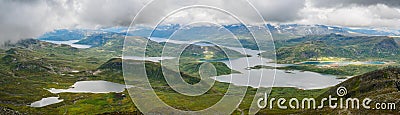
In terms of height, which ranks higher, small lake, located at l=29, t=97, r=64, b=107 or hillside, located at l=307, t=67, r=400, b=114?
hillside, located at l=307, t=67, r=400, b=114

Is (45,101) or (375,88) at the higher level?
(375,88)

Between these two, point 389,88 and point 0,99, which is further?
point 0,99

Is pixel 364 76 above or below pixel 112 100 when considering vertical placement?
above

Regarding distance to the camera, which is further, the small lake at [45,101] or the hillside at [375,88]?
the small lake at [45,101]

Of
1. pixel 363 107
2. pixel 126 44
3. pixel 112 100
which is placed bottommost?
pixel 112 100

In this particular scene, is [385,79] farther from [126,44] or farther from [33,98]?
[33,98]

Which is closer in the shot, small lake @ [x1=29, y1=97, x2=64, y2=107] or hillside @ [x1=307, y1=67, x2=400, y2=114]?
hillside @ [x1=307, y1=67, x2=400, y2=114]

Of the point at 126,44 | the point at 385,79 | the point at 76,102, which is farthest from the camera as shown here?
the point at 76,102

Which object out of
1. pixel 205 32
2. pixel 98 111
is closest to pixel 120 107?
pixel 98 111

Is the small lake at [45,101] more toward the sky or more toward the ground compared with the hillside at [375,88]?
more toward the ground

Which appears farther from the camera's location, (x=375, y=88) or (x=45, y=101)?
(x=45, y=101)

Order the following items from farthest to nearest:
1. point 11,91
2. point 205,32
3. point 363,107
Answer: point 11,91
point 363,107
point 205,32
